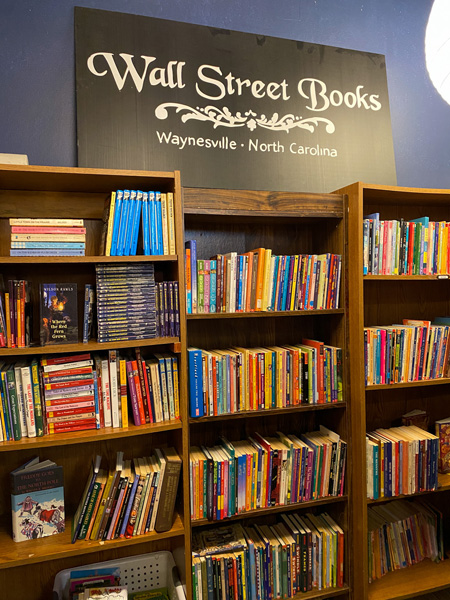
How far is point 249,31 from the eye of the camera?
2043 mm

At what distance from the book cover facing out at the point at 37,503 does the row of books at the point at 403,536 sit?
1405mm

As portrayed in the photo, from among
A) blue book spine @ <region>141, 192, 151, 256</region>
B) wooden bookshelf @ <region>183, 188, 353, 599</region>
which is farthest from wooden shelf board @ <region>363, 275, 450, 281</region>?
blue book spine @ <region>141, 192, 151, 256</region>

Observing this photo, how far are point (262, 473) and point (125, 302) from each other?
35.4 inches

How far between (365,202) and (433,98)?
0.77 metres

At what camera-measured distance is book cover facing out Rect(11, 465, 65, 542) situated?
1.58 meters

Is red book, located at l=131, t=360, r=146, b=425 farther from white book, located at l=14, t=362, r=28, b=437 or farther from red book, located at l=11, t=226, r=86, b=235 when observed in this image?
red book, located at l=11, t=226, r=86, b=235

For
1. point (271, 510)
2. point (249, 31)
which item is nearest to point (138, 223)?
point (249, 31)

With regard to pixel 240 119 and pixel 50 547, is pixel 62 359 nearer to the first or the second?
pixel 50 547

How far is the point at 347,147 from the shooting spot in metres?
2.15

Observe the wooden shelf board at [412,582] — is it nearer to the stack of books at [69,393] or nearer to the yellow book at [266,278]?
the yellow book at [266,278]

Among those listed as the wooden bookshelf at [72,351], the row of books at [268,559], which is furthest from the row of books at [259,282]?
the row of books at [268,559]

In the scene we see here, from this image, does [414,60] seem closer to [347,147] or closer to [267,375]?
[347,147]

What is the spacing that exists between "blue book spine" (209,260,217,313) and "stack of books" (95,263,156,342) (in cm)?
23

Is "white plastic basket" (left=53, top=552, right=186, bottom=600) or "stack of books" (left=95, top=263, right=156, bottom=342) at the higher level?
"stack of books" (left=95, top=263, right=156, bottom=342)
